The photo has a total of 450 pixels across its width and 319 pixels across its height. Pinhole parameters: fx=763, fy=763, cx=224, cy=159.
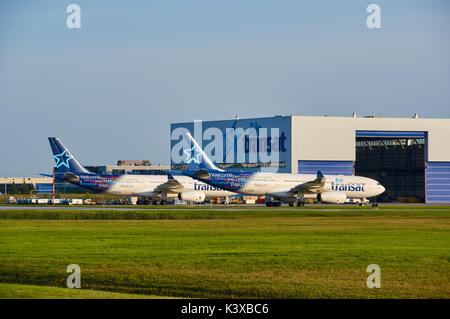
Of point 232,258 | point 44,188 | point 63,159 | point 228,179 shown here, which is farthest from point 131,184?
point 44,188

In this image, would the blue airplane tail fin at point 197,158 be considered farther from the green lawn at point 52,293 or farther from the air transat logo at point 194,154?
the green lawn at point 52,293

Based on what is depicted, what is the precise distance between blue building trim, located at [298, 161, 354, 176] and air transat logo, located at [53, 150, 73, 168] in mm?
35044

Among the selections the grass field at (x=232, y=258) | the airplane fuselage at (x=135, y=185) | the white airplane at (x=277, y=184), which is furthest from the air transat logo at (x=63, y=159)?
the grass field at (x=232, y=258)

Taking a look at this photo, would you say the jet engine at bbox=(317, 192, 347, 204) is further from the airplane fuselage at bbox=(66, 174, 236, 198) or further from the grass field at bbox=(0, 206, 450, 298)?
the grass field at bbox=(0, 206, 450, 298)

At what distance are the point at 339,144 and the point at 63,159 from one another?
42.8 metres

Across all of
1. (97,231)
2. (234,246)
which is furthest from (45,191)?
(234,246)

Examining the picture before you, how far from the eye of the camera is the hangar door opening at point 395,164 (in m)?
132

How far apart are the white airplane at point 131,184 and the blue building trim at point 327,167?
16.2m

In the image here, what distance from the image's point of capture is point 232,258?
33781mm

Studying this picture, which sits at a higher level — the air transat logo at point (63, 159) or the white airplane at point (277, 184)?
the air transat logo at point (63, 159)

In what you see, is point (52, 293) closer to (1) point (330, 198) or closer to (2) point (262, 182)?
(2) point (262, 182)

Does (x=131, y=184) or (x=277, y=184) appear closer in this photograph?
(x=277, y=184)

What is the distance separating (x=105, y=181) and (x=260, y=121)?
3011 cm
